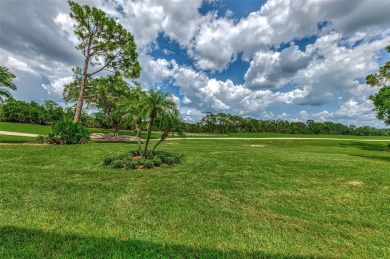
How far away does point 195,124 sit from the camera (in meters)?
96.9

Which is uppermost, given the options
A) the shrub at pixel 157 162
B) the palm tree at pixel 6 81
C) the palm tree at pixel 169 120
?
the palm tree at pixel 6 81

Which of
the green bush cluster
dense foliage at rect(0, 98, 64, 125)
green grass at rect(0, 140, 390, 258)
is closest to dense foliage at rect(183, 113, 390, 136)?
dense foliage at rect(0, 98, 64, 125)

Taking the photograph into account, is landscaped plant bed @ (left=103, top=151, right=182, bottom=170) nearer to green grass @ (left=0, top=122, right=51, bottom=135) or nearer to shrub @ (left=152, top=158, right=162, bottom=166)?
shrub @ (left=152, top=158, right=162, bottom=166)

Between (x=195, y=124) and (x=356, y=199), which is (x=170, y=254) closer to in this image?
(x=356, y=199)

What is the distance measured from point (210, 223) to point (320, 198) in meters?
4.57

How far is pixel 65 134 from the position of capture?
17047 millimetres

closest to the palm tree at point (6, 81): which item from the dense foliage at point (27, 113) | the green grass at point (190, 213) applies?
the green grass at point (190, 213)

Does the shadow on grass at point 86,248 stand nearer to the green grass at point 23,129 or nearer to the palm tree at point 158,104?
the palm tree at point 158,104

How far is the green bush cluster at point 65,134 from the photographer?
16.9 m

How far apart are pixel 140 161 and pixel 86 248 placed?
706cm

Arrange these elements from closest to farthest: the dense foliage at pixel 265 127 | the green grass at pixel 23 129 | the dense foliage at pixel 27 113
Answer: the green grass at pixel 23 129 < the dense foliage at pixel 27 113 < the dense foliage at pixel 265 127

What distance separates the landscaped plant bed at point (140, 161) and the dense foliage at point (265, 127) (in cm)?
7459

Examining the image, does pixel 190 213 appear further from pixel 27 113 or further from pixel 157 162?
pixel 27 113

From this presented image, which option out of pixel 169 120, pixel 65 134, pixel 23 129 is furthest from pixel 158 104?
pixel 23 129
